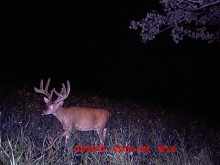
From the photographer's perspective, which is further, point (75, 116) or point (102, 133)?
point (102, 133)

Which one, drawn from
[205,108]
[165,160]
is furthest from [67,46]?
[165,160]

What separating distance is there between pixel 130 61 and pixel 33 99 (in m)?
28.3

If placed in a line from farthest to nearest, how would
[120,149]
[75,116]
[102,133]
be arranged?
[102,133], [75,116], [120,149]

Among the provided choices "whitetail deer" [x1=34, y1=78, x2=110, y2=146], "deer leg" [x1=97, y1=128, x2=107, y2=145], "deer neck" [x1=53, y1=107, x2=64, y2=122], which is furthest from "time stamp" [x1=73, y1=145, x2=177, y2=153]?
"deer neck" [x1=53, y1=107, x2=64, y2=122]

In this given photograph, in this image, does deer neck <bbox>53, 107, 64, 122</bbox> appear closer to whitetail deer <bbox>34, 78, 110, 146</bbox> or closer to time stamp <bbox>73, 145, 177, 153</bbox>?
whitetail deer <bbox>34, 78, 110, 146</bbox>

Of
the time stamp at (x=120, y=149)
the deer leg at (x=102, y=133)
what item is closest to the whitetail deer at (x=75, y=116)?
the deer leg at (x=102, y=133)

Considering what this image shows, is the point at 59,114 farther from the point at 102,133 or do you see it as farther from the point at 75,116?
the point at 102,133

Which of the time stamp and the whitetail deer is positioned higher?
the whitetail deer

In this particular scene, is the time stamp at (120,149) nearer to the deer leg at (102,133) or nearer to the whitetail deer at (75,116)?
the deer leg at (102,133)

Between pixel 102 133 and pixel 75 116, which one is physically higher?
pixel 75 116

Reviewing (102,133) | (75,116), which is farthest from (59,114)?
(102,133)

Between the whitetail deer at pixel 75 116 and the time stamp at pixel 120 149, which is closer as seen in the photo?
the time stamp at pixel 120 149

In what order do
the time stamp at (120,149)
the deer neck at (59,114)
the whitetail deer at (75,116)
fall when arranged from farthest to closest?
the deer neck at (59,114) → the whitetail deer at (75,116) → the time stamp at (120,149)

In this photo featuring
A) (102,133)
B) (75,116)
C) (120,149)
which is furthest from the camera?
(102,133)
